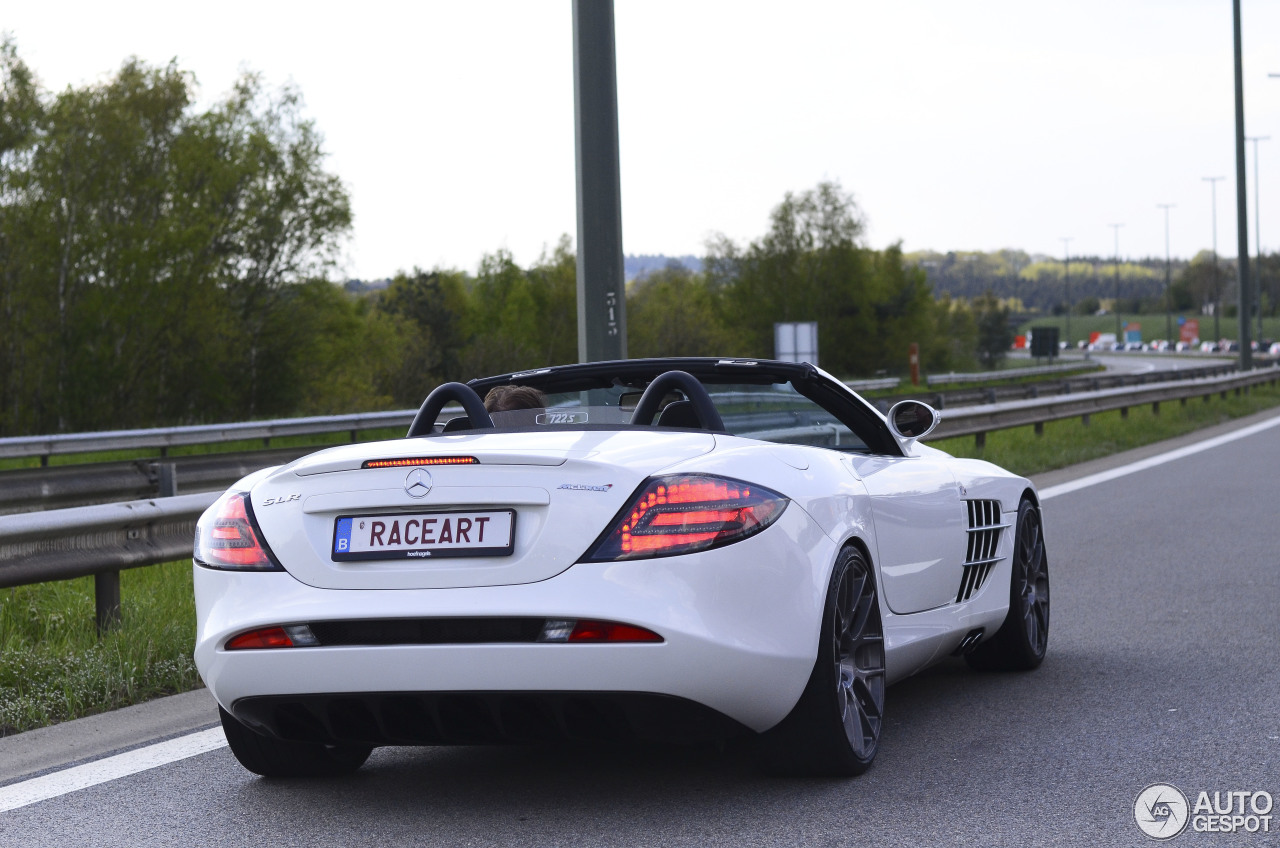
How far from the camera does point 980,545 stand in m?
5.71

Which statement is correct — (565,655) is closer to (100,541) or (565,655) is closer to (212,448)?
(100,541)

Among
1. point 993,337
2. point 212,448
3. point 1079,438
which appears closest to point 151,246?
point 212,448

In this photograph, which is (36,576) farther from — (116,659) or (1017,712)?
(1017,712)

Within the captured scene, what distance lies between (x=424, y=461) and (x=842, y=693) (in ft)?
4.24

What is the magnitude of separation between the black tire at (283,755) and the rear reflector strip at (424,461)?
948mm

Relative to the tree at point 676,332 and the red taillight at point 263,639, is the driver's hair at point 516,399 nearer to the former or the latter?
the red taillight at point 263,639

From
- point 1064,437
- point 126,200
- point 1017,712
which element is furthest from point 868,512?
point 126,200

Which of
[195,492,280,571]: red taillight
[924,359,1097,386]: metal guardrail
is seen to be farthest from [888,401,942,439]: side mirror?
[924,359,1097,386]: metal guardrail

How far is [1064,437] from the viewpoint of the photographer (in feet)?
67.8

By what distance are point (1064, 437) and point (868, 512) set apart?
54.8 feet

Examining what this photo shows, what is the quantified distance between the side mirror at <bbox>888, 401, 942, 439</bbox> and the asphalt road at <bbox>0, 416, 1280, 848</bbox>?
945 mm

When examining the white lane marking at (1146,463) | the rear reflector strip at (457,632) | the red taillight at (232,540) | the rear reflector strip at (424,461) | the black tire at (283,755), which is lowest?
the white lane marking at (1146,463)

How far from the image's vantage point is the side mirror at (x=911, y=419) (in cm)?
538

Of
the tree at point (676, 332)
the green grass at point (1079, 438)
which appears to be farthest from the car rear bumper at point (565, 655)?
the tree at point (676, 332)
